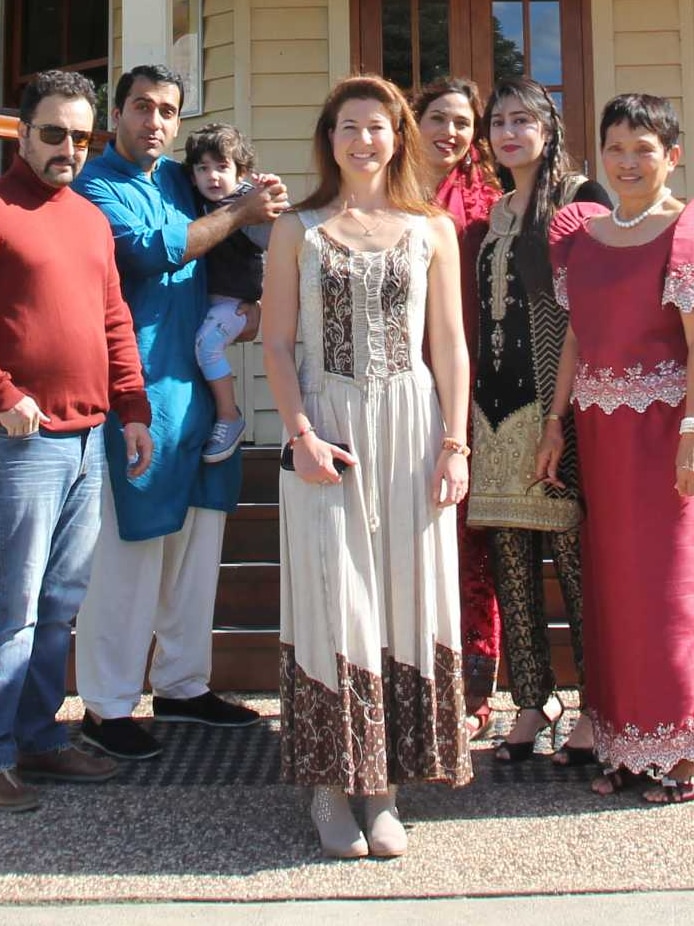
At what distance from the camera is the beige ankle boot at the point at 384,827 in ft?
8.88

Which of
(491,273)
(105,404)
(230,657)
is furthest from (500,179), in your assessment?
(230,657)

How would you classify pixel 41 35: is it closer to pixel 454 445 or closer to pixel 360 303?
pixel 360 303

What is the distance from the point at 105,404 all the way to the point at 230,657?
1390mm

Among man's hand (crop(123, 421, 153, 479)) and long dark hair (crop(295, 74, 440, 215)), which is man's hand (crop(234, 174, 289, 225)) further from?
man's hand (crop(123, 421, 153, 479))

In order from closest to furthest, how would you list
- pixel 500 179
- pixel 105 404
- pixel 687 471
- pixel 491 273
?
pixel 687 471 → pixel 105 404 → pixel 491 273 → pixel 500 179

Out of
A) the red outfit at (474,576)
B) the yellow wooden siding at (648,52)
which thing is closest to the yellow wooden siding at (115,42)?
the yellow wooden siding at (648,52)

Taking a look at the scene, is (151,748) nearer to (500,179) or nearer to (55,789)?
(55,789)

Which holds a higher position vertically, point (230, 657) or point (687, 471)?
point (687, 471)

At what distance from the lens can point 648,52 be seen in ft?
19.6

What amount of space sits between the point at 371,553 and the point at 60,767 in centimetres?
124

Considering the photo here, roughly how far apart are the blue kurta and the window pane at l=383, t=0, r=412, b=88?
289cm

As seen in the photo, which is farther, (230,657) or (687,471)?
(230,657)

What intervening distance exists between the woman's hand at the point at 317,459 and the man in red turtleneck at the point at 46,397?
0.69 m

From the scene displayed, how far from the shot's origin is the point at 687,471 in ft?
9.46
